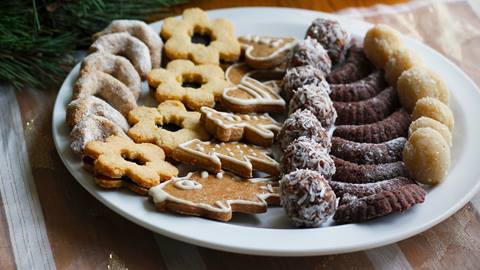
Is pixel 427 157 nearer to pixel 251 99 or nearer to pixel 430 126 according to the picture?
pixel 430 126

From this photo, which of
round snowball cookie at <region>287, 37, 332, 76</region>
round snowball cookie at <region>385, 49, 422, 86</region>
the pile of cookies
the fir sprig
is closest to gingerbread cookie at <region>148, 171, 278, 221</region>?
the pile of cookies

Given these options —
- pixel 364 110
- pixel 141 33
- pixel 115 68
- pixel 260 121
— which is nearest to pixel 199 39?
pixel 141 33

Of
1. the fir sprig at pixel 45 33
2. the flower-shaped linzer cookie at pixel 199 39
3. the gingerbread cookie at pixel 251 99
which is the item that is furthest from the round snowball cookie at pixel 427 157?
the fir sprig at pixel 45 33

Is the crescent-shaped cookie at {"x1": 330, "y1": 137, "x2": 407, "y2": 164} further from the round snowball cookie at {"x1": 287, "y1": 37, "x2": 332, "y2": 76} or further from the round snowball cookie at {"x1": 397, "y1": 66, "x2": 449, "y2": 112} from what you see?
the round snowball cookie at {"x1": 287, "y1": 37, "x2": 332, "y2": 76}

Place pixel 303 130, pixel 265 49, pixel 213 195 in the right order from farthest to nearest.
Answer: pixel 265 49
pixel 303 130
pixel 213 195

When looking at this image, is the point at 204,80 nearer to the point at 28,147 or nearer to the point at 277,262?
the point at 28,147

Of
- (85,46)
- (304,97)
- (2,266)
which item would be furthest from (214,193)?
(85,46)
